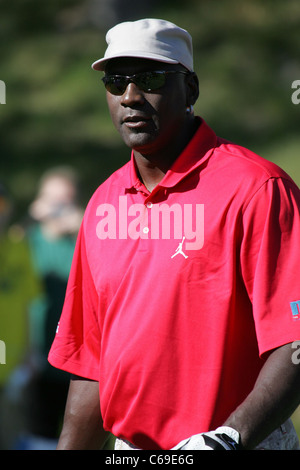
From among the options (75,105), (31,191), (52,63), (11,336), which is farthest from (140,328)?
(52,63)

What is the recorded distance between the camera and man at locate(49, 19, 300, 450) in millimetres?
2617

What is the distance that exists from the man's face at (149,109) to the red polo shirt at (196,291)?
11 cm

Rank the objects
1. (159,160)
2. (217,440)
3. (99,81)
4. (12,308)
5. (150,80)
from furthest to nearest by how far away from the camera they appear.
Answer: (99,81)
(12,308)
(159,160)
(150,80)
(217,440)

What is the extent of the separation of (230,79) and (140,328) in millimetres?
12236

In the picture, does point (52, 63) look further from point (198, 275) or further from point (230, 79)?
point (198, 275)

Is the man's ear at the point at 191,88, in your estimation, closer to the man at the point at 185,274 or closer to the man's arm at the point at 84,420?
the man at the point at 185,274

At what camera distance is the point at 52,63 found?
15617 mm

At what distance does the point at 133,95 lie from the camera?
2.93m

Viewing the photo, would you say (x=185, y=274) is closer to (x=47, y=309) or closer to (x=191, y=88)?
(x=191, y=88)

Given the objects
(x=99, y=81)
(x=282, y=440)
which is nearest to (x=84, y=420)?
(x=282, y=440)

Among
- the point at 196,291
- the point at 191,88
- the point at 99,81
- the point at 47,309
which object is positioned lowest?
the point at 47,309

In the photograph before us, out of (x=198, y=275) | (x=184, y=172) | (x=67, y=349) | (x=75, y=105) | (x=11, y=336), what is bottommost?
(x=11, y=336)

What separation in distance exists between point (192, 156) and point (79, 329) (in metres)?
0.85
